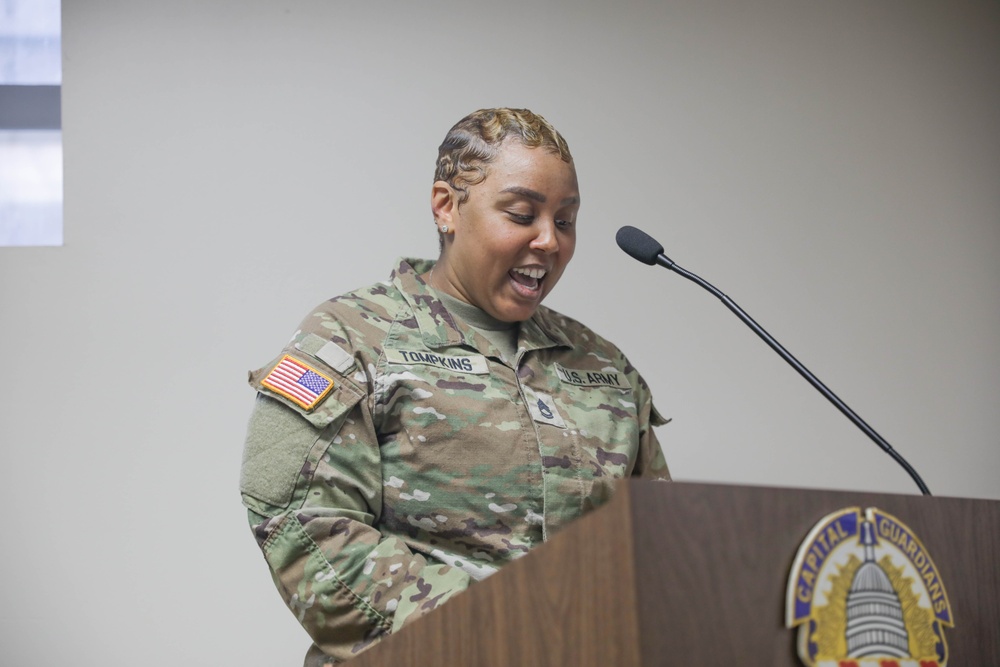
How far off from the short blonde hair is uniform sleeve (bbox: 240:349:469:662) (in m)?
0.39

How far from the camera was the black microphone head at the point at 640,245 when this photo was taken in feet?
5.05

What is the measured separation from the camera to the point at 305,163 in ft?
7.66

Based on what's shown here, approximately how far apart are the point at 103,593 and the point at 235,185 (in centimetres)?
89

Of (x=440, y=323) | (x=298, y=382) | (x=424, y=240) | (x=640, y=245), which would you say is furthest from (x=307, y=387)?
(x=424, y=240)

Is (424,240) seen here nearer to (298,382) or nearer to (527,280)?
(527,280)

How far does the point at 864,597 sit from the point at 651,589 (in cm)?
22

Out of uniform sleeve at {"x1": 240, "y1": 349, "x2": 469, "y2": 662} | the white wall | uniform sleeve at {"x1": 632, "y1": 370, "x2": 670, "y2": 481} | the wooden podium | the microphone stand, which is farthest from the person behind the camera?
the white wall

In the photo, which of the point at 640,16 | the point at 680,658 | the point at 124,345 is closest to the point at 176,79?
the point at 124,345

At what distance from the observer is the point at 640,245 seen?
1541mm

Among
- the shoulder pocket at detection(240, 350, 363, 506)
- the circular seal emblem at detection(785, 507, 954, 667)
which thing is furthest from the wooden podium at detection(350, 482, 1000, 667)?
Answer: the shoulder pocket at detection(240, 350, 363, 506)

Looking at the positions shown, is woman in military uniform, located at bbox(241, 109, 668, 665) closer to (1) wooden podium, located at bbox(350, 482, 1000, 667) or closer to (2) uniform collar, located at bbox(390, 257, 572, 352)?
(2) uniform collar, located at bbox(390, 257, 572, 352)

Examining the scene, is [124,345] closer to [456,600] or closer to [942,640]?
[456,600]

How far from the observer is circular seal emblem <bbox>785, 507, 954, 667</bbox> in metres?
0.85

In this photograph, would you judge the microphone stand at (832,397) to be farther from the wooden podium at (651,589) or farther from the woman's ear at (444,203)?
the wooden podium at (651,589)
